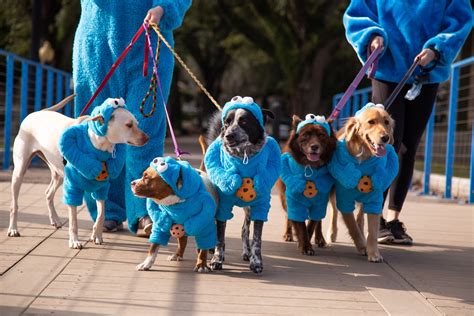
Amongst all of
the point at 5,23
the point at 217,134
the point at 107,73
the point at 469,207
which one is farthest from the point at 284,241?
the point at 5,23

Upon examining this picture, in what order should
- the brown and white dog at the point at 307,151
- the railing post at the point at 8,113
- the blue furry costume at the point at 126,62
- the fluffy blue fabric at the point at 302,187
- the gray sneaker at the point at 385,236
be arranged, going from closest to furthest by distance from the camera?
the brown and white dog at the point at 307,151 < the fluffy blue fabric at the point at 302,187 < the blue furry costume at the point at 126,62 < the gray sneaker at the point at 385,236 < the railing post at the point at 8,113

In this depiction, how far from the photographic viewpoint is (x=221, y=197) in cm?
466

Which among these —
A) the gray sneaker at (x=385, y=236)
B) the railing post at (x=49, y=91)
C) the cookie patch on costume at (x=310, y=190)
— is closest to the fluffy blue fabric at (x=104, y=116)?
the cookie patch on costume at (x=310, y=190)

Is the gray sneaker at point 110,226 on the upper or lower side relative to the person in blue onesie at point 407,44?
lower

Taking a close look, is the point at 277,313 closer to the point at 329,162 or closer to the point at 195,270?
the point at 195,270

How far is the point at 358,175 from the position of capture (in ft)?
16.6

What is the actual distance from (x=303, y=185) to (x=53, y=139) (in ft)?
5.80

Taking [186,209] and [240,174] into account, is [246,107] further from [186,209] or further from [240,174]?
[186,209]

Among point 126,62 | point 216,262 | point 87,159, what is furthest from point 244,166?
point 126,62

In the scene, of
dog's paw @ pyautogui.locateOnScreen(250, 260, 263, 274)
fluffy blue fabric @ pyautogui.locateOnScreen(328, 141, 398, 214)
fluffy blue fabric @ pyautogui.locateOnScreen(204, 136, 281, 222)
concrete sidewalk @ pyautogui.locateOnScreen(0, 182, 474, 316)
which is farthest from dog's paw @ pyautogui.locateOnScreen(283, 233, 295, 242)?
dog's paw @ pyautogui.locateOnScreen(250, 260, 263, 274)

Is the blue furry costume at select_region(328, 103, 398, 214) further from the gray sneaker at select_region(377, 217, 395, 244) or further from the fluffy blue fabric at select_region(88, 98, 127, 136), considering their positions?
the fluffy blue fabric at select_region(88, 98, 127, 136)

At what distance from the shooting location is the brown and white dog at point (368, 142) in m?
4.88

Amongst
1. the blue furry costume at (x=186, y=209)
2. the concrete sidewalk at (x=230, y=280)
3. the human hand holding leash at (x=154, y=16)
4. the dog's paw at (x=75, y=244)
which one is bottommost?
the concrete sidewalk at (x=230, y=280)

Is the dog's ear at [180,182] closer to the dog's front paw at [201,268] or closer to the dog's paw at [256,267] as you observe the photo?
the dog's front paw at [201,268]
